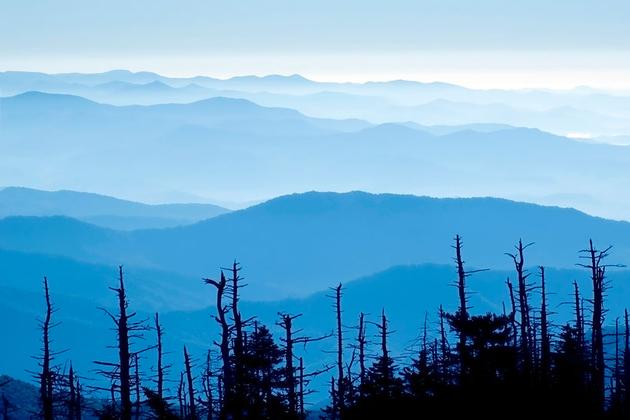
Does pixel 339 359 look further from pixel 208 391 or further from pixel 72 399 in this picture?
pixel 72 399

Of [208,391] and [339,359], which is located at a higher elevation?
[339,359]

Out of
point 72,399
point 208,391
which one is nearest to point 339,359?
point 208,391

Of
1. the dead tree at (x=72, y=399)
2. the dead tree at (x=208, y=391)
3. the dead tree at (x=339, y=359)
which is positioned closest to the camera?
the dead tree at (x=208, y=391)

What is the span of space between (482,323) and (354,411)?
249 inches

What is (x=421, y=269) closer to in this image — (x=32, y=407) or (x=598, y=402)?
(x=32, y=407)

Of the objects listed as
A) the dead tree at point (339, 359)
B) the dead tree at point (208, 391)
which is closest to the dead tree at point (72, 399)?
the dead tree at point (208, 391)

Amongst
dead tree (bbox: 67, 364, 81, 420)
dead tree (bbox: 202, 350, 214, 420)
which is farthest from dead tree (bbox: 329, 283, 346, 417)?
dead tree (bbox: 67, 364, 81, 420)

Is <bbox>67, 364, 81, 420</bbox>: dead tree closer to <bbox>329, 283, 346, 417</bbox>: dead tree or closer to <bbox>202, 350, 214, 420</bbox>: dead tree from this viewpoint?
<bbox>202, 350, 214, 420</bbox>: dead tree

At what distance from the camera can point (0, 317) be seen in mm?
182750

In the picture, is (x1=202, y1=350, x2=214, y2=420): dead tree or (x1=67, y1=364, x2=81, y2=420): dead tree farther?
(x1=67, y1=364, x2=81, y2=420): dead tree

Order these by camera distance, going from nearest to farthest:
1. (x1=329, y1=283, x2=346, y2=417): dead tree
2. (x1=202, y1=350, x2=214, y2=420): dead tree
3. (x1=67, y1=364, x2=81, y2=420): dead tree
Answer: (x1=202, y1=350, x2=214, y2=420): dead tree
(x1=329, y1=283, x2=346, y2=417): dead tree
(x1=67, y1=364, x2=81, y2=420): dead tree

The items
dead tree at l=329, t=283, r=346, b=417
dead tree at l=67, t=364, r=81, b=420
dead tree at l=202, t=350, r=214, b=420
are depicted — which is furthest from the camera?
dead tree at l=67, t=364, r=81, b=420

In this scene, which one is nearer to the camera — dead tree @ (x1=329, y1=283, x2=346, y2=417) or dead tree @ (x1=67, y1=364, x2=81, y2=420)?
dead tree @ (x1=329, y1=283, x2=346, y2=417)

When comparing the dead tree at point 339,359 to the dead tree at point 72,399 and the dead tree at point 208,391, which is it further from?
the dead tree at point 72,399
